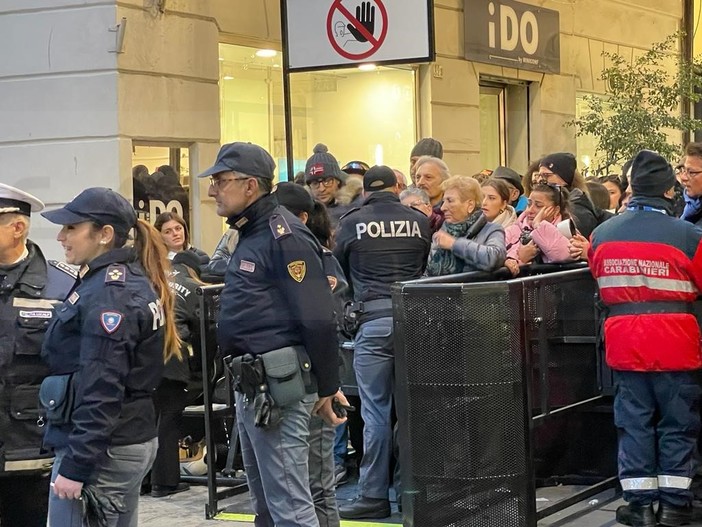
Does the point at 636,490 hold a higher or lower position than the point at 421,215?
lower

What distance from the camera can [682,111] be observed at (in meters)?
22.2

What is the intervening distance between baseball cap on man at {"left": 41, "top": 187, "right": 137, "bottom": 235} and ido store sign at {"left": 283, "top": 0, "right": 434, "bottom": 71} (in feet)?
23.0

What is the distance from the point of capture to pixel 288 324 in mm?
5449

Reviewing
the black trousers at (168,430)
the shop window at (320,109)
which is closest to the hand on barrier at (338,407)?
the black trousers at (168,430)

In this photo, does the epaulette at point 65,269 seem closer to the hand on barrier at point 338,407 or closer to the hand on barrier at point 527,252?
the hand on barrier at point 338,407

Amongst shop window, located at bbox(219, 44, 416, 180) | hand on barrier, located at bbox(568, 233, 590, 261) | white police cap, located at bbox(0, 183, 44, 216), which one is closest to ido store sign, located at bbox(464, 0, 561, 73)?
shop window, located at bbox(219, 44, 416, 180)

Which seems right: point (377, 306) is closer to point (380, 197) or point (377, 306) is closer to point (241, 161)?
point (380, 197)

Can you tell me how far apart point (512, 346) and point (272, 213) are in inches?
65.1

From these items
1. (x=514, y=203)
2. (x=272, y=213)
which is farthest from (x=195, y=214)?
(x=272, y=213)

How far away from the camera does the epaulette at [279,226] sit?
548 cm

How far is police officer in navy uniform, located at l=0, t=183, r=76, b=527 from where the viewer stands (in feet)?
17.5

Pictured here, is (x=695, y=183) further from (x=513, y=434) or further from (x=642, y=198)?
(x=513, y=434)

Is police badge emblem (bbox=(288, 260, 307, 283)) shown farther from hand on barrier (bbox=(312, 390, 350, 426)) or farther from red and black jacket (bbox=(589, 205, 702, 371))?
red and black jacket (bbox=(589, 205, 702, 371))

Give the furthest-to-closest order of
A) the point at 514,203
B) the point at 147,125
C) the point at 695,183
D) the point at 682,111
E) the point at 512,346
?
the point at 682,111 < the point at 147,125 < the point at 514,203 < the point at 695,183 < the point at 512,346
